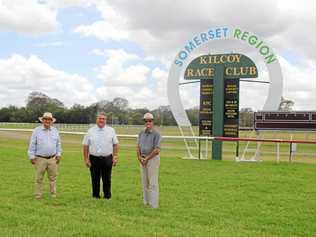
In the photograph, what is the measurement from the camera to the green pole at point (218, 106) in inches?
853

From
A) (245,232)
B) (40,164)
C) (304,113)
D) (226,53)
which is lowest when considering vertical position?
(245,232)

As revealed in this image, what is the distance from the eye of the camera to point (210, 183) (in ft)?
40.9

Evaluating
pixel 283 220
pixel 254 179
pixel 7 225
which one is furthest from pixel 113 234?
pixel 254 179

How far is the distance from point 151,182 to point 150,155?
473mm

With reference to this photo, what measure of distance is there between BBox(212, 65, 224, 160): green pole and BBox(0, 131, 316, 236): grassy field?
22.8 feet

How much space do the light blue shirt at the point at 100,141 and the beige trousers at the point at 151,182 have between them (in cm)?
85

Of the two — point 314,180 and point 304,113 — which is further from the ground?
point 304,113

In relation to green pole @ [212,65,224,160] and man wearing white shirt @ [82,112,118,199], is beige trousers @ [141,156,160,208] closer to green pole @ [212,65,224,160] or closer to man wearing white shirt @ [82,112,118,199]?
man wearing white shirt @ [82,112,118,199]

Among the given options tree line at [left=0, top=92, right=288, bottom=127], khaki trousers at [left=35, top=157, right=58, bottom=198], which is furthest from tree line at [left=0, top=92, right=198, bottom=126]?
khaki trousers at [left=35, top=157, right=58, bottom=198]

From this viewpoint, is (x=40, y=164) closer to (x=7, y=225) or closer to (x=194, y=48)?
(x=7, y=225)

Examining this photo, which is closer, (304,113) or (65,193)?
(65,193)

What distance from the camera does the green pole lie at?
21.7 metres

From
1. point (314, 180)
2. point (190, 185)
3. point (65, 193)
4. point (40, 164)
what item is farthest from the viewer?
point (314, 180)

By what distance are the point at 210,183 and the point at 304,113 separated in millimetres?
10249
